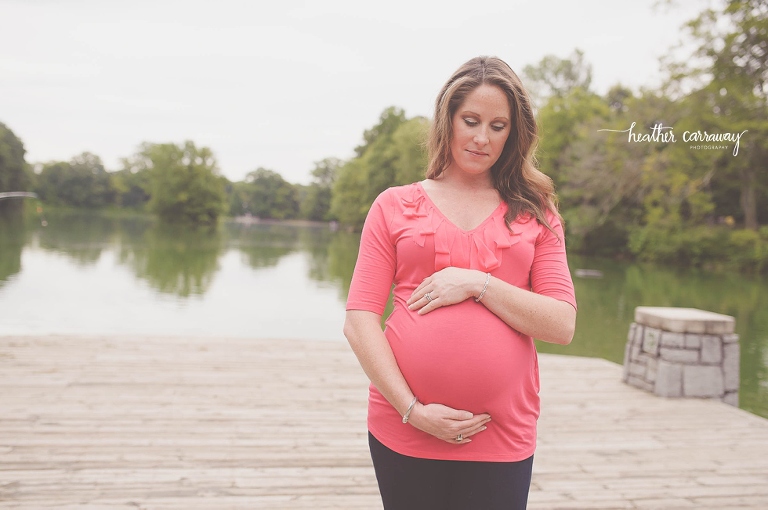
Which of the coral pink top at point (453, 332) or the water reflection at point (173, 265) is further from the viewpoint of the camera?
the water reflection at point (173, 265)

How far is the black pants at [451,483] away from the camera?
54.3 inches

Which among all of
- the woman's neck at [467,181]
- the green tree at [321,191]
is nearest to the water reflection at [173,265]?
the woman's neck at [467,181]

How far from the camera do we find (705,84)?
20281 millimetres

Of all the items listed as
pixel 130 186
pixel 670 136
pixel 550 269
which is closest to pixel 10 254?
pixel 670 136

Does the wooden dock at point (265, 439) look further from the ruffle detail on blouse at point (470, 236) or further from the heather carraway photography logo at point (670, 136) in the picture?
the heather carraway photography logo at point (670, 136)

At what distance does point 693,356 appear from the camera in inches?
186

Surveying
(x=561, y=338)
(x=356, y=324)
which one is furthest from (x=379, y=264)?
(x=561, y=338)

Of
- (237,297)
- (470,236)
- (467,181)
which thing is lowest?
(237,297)

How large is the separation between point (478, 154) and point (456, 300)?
0.36 m

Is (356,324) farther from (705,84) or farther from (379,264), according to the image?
(705,84)

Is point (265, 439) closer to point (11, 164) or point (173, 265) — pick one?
point (173, 265)

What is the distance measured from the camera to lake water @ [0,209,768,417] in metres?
9.34

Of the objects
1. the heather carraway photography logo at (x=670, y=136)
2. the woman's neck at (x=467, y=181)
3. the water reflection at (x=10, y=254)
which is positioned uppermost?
the heather carraway photography logo at (x=670, y=136)

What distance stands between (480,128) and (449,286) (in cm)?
38
